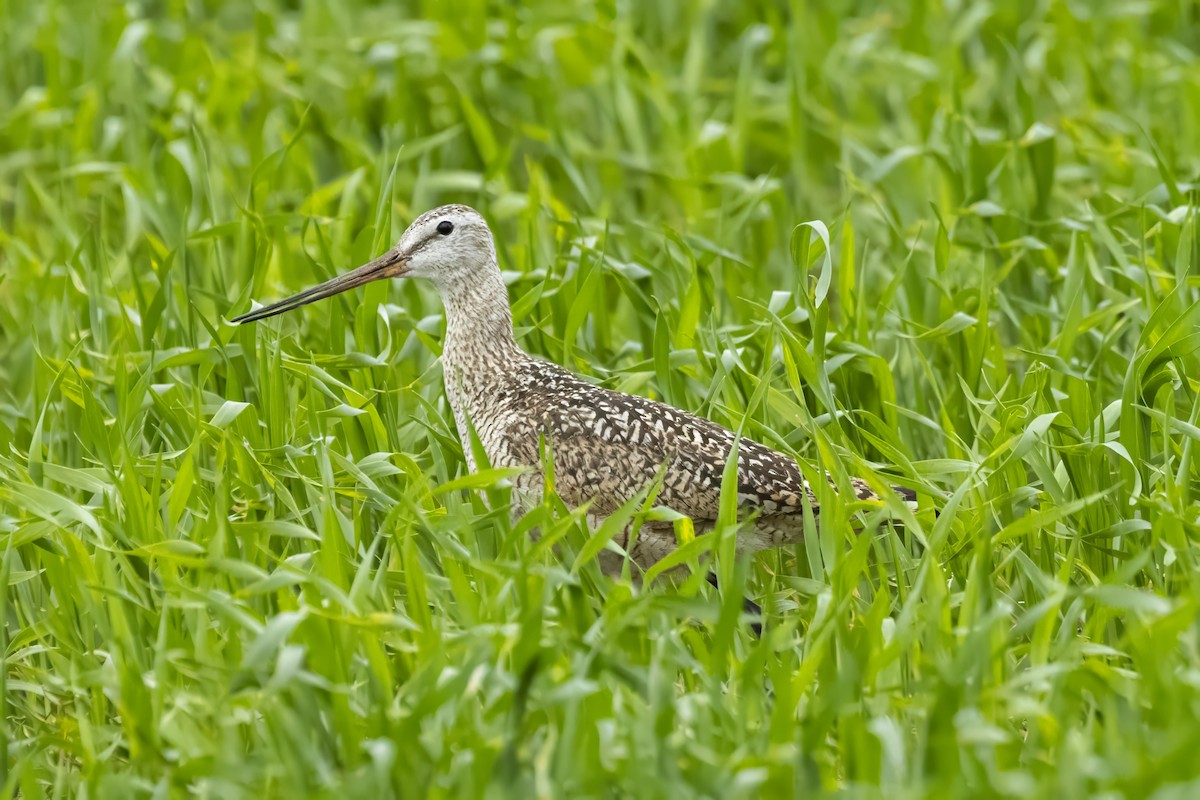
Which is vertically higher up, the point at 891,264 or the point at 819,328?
the point at 819,328

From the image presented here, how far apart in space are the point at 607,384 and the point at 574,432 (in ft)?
3.00

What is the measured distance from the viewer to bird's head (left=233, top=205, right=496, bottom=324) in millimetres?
6559

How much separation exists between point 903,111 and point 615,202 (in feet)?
6.29

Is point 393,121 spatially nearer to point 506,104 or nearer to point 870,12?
point 506,104

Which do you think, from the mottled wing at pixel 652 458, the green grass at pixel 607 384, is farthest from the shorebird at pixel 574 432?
the green grass at pixel 607 384

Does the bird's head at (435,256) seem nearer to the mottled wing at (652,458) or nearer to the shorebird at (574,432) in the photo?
the shorebird at (574,432)

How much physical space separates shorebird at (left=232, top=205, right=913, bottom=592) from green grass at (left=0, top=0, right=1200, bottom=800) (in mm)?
149

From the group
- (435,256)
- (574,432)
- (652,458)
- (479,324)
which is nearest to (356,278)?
(435,256)

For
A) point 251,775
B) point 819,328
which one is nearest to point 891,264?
point 819,328

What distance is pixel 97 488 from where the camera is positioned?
18.2 ft

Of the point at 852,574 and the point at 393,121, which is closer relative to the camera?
the point at 852,574

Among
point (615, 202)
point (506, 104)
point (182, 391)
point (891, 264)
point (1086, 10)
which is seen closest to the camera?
point (182, 391)

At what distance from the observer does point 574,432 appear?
5.95 m

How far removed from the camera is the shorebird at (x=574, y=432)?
19.0 ft
